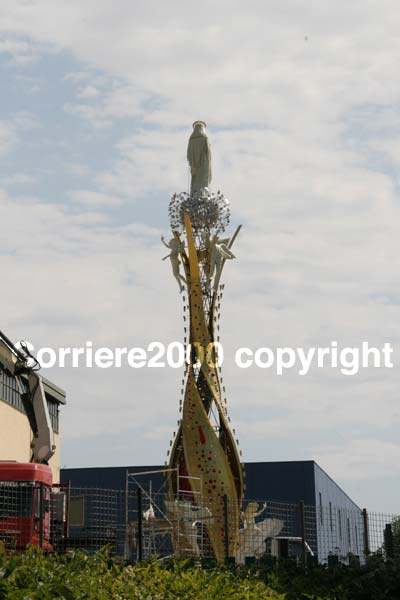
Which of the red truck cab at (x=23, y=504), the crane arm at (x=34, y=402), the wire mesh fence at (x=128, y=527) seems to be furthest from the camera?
the crane arm at (x=34, y=402)

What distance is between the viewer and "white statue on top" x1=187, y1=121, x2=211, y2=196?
31.2 metres

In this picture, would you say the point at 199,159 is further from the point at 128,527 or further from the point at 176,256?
the point at 128,527

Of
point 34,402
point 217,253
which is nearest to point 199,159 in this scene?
point 217,253

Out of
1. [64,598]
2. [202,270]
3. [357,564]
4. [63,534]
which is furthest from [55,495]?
[64,598]

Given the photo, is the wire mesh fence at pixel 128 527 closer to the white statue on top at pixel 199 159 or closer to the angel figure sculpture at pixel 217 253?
the angel figure sculpture at pixel 217 253

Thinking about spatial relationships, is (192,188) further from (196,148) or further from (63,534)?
(63,534)

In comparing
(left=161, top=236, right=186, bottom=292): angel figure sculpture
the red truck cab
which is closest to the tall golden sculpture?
(left=161, top=236, right=186, bottom=292): angel figure sculpture

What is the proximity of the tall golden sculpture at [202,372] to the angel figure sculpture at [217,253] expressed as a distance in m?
0.03

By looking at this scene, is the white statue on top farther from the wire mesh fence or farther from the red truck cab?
the red truck cab

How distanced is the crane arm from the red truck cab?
6.38ft

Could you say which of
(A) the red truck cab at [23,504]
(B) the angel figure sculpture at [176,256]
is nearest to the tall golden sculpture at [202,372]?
(B) the angel figure sculpture at [176,256]

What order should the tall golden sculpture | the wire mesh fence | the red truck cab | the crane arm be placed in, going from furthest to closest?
the tall golden sculpture → the crane arm → the red truck cab → the wire mesh fence

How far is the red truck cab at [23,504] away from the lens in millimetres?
17453

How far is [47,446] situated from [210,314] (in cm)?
934
